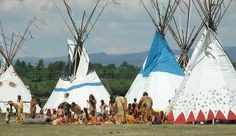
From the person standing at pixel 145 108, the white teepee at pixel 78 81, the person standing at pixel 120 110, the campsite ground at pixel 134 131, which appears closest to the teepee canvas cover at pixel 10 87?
the white teepee at pixel 78 81

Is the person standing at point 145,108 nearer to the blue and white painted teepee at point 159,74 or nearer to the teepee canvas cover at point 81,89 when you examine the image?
the blue and white painted teepee at point 159,74

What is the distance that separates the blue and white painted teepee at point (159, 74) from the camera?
27469 millimetres

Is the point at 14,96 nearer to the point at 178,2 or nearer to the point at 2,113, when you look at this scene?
the point at 2,113

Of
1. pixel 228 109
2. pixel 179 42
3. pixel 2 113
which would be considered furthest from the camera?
pixel 2 113

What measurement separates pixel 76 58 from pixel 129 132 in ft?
42.2

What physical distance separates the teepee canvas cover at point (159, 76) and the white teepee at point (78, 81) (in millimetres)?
2773

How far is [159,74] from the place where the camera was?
2775 centimetres

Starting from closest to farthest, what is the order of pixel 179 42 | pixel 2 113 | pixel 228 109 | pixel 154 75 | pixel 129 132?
pixel 129 132, pixel 228 109, pixel 154 75, pixel 179 42, pixel 2 113

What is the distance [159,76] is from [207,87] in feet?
16.8

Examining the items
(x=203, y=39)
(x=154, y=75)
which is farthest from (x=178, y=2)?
(x=203, y=39)

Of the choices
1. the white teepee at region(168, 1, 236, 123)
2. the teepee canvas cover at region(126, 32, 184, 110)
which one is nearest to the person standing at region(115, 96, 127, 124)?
the white teepee at region(168, 1, 236, 123)

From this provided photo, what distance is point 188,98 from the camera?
22891 millimetres

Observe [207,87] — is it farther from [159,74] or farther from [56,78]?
[56,78]

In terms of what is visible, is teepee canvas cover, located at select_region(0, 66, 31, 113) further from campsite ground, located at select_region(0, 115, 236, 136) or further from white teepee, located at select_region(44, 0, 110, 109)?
campsite ground, located at select_region(0, 115, 236, 136)
